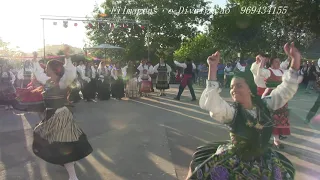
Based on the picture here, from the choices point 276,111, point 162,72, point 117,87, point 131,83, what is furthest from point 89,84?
point 276,111

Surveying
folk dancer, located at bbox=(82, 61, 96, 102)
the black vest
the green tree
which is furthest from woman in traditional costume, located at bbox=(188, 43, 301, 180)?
the green tree

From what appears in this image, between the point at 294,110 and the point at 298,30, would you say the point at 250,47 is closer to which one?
the point at 298,30

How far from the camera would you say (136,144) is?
6.48 meters

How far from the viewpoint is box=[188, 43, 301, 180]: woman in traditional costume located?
2.65 m

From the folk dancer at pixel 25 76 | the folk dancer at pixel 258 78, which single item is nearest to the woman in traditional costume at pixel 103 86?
the folk dancer at pixel 25 76

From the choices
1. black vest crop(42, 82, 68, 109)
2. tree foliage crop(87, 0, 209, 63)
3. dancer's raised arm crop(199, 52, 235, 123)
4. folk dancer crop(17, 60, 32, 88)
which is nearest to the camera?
dancer's raised arm crop(199, 52, 235, 123)

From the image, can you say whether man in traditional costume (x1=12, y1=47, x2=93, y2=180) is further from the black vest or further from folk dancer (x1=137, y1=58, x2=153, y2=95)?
folk dancer (x1=137, y1=58, x2=153, y2=95)

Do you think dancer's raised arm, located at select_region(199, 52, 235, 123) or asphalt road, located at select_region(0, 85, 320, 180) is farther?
asphalt road, located at select_region(0, 85, 320, 180)

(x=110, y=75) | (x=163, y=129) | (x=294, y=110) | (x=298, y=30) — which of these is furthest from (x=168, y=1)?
(x=163, y=129)

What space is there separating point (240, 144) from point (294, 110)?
8603 millimetres

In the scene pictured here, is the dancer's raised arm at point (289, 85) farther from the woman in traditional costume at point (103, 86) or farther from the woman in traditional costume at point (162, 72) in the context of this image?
the woman in traditional costume at point (162, 72)

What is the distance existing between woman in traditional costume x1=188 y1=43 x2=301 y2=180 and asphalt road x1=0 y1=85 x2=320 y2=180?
81.2 inches

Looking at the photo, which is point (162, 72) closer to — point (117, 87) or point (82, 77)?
point (117, 87)

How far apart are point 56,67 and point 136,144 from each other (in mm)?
2456
